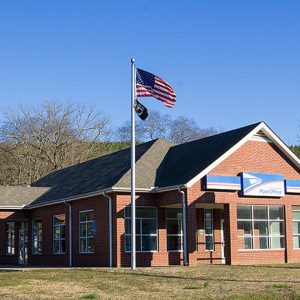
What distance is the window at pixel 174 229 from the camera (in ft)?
94.1

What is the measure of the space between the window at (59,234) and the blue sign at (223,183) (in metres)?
9.14

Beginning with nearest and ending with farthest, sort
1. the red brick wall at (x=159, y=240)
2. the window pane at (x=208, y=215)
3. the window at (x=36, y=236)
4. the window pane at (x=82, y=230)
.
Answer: the red brick wall at (x=159, y=240), the window pane at (x=82, y=230), the window pane at (x=208, y=215), the window at (x=36, y=236)

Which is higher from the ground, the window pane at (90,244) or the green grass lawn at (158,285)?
the window pane at (90,244)

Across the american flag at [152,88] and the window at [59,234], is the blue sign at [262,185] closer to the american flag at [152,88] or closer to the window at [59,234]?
the american flag at [152,88]

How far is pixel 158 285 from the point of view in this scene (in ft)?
54.9

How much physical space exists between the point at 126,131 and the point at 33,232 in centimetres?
4625

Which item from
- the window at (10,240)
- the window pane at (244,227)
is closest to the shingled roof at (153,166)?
the window at (10,240)

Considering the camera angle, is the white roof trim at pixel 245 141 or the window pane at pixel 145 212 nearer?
the white roof trim at pixel 245 141

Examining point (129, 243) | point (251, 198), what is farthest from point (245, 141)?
point (129, 243)

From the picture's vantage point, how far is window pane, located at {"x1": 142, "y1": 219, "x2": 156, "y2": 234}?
2800 cm

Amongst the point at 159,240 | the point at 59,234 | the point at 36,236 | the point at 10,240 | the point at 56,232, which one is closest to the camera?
the point at 159,240

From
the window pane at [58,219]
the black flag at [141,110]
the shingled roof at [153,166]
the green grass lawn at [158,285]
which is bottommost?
the green grass lawn at [158,285]

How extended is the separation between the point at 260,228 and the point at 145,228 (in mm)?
5896

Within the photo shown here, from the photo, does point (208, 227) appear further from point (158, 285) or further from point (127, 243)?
point (158, 285)
